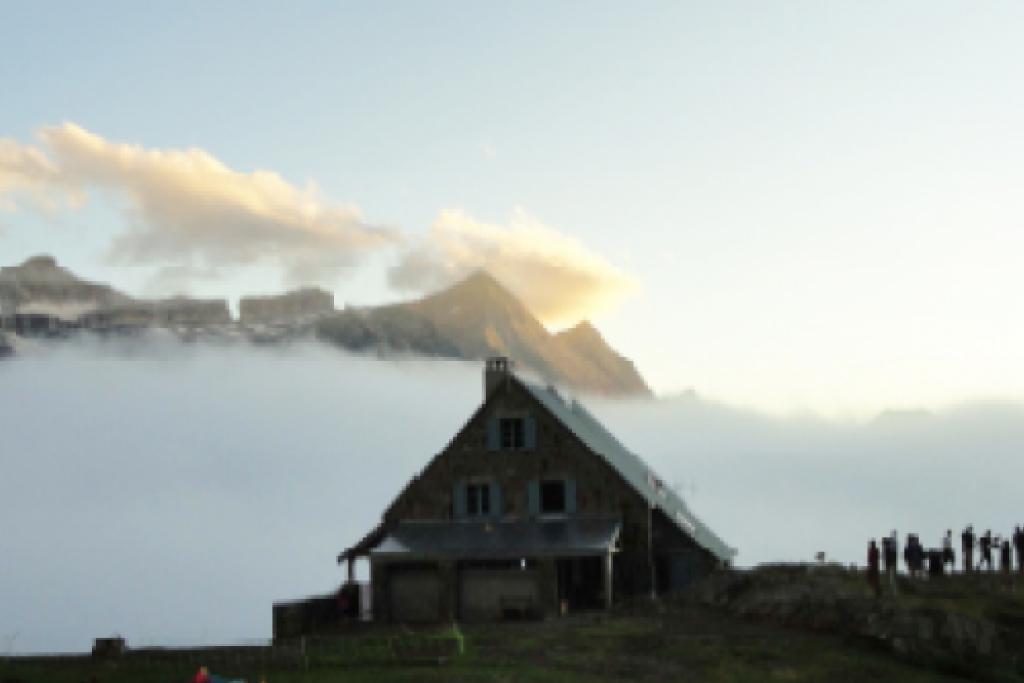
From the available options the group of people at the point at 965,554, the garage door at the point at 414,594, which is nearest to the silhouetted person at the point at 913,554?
the group of people at the point at 965,554

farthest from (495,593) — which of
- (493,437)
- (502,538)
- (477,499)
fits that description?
(493,437)

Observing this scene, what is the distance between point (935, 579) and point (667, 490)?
24.0 m

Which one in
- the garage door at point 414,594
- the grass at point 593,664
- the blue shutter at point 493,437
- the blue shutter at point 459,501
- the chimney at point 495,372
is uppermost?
the chimney at point 495,372

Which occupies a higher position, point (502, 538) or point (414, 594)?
point (502, 538)

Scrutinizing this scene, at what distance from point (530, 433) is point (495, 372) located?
4.11 meters

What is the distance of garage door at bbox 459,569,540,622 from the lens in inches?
2077

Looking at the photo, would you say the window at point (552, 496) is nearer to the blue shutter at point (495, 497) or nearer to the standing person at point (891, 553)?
the blue shutter at point (495, 497)

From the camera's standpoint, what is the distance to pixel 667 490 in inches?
2776

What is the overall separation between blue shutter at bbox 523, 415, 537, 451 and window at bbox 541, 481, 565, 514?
1.77m

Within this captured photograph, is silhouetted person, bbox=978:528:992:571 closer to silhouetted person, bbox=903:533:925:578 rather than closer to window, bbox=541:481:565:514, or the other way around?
silhouetted person, bbox=903:533:925:578

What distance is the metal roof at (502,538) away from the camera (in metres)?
52.8

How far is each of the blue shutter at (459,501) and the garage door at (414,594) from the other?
3728 millimetres

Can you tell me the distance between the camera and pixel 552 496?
57062 mm

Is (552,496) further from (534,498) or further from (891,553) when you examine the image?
(891,553)
